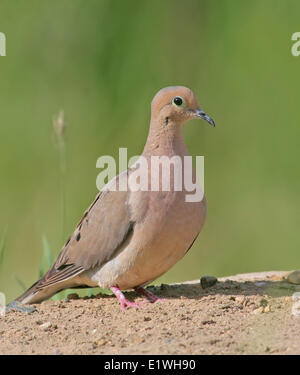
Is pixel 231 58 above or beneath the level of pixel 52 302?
above

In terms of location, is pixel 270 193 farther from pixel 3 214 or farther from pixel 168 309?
pixel 168 309

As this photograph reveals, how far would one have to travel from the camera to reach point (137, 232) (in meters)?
4.67

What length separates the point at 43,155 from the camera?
25.4 feet

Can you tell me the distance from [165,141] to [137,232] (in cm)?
60

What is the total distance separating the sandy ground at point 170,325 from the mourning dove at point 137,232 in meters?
0.17

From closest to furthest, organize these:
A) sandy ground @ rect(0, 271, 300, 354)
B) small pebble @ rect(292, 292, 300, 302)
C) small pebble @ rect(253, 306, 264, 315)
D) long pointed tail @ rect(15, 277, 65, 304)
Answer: sandy ground @ rect(0, 271, 300, 354) → small pebble @ rect(253, 306, 264, 315) → small pebble @ rect(292, 292, 300, 302) → long pointed tail @ rect(15, 277, 65, 304)

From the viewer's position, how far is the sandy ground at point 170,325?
3.78 m

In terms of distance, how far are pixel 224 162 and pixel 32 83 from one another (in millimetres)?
1980

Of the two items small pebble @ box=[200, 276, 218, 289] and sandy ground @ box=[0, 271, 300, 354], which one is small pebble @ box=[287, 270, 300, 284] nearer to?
sandy ground @ box=[0, 271, 300, 354]

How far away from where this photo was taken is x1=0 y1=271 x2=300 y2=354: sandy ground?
3.78 metres

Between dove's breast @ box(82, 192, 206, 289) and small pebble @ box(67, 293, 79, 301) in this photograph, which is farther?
small pebble @ box(67, 293, 79, 301)

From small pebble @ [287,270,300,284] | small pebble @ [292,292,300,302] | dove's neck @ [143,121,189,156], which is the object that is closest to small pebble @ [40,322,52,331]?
dove's neck @ [143,121,189,156]
